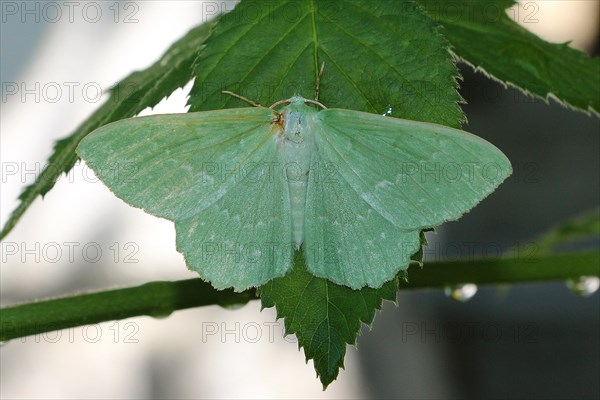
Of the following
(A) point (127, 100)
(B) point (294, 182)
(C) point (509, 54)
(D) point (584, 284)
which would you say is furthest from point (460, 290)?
(A) point (127, 100)

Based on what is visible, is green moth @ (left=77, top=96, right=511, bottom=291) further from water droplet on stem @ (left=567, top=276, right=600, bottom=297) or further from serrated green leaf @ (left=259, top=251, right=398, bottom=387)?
water droplet on stem @ (left=567, top=276, right=600, bottom=297)

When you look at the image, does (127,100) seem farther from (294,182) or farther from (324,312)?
(324,312)

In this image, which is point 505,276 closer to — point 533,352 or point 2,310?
point 2,310

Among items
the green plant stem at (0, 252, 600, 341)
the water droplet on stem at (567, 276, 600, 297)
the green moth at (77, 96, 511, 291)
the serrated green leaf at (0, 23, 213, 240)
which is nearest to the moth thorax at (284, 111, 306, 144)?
the green moth at (77, 96, 511, 291)

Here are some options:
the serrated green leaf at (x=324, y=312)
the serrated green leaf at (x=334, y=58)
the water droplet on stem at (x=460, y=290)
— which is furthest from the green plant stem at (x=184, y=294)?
the serrated green leaf at (x=334, y=58)

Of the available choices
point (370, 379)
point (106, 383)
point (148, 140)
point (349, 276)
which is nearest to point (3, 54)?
point (106, 383)

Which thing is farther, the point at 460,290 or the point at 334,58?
the point at 460,290
